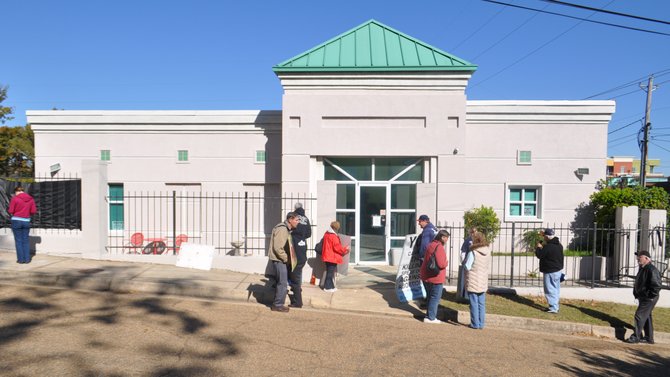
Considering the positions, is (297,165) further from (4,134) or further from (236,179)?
(4,134)

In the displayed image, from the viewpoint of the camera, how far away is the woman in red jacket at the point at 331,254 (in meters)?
8.94

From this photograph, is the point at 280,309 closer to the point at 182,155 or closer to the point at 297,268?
the point at 297,268

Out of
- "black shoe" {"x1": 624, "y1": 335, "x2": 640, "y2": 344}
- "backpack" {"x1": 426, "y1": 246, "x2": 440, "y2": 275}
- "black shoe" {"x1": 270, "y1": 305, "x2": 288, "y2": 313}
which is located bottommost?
"black shoe" {"x1": 624, "y1": 335, "x2": 640, "y2": 344}

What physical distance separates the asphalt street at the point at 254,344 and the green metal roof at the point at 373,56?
6668 millimetres

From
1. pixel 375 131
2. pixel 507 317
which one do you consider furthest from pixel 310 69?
pixel 507 317

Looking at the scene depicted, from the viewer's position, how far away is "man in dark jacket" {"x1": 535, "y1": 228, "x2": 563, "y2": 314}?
830 centimetres

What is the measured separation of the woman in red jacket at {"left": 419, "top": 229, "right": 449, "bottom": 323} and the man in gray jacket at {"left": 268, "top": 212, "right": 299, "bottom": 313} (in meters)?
2.34

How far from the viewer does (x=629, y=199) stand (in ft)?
39.7

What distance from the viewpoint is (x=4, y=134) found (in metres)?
30.1

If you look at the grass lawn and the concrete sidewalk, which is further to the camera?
the grass lawn

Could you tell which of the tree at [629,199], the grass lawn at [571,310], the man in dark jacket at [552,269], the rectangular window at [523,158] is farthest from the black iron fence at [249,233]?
the man in dark jacket at [552,269]

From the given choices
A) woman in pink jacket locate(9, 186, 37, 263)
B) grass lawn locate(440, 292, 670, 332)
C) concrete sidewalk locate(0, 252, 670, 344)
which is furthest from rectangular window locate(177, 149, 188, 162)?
grass lawn locate(440, 292, 670, 332)

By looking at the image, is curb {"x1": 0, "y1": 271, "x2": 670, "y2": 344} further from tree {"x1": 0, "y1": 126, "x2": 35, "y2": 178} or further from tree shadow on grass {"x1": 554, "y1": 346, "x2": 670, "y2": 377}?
tree {"x1": 0, "y1": 126, "x2": 35, "y2": 178}

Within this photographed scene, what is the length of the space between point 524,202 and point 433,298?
763 centimetres
